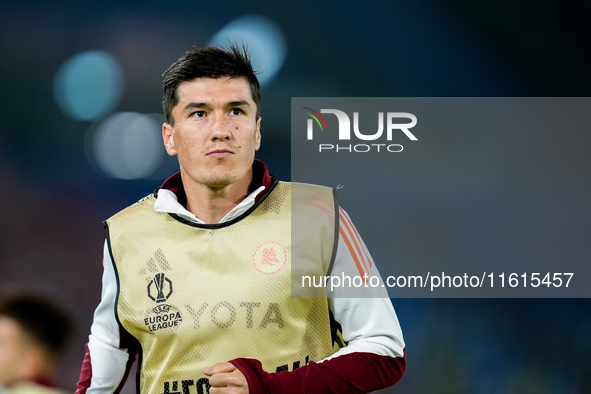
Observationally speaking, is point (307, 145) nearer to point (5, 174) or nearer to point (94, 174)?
point (94, 174)

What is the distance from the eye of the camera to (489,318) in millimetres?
2045

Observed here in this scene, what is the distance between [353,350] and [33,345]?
1.52 metres

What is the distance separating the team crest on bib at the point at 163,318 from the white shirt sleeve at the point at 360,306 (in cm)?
39

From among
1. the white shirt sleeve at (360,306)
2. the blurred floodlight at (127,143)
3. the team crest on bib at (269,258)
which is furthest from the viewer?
the blurred floodlight at (127,143)

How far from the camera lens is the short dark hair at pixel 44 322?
6.89 ft

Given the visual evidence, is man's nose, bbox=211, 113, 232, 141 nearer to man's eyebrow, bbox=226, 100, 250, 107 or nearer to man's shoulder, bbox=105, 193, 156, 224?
man's eyebrow, bbox=226, 100, 250, 107

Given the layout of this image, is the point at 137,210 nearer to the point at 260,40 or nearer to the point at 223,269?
the point at 223,269

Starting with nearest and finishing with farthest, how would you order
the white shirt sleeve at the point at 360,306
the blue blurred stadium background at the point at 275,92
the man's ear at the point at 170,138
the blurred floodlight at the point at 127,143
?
the white shirt sleeve at the point at 360,306 → the man's ear at the point at 170,138 → the blue blurred stadium background at the point at 275,92 → the blurred floodlight at the point at 127,143

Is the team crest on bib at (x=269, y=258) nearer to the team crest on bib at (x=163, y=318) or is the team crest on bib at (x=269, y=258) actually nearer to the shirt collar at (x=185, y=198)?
the shirt collar at (x=185, y=198)

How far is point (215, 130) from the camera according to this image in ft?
4.47

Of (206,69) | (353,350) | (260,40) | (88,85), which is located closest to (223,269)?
(353,350)

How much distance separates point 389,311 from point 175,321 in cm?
54

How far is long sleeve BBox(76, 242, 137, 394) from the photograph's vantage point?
55.7 inches

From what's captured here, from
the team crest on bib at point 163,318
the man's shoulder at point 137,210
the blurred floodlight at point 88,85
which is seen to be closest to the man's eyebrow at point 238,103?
the man's shoulder at point 137,210
